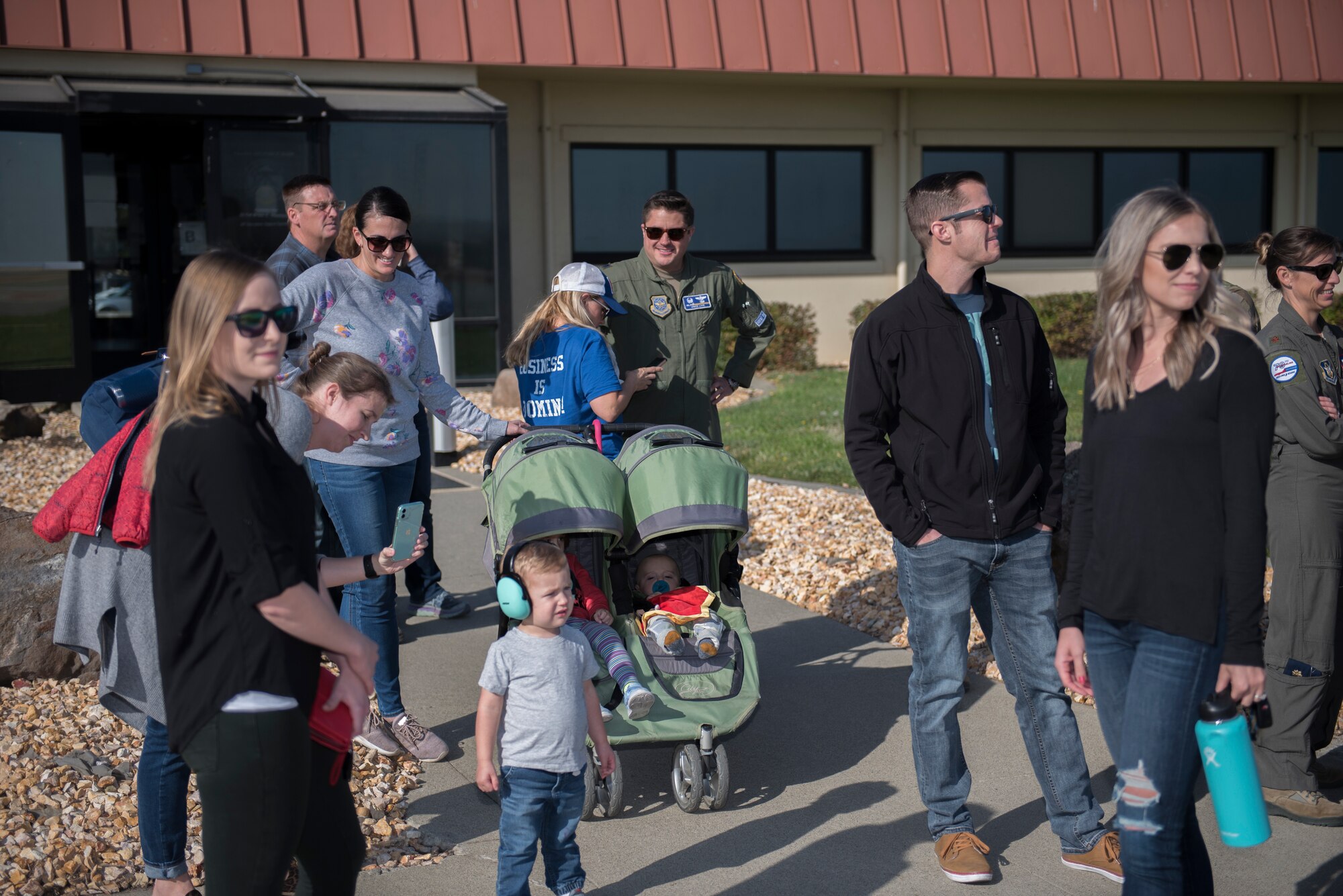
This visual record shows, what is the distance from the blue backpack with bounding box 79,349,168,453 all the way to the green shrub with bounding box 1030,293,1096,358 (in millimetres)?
15075

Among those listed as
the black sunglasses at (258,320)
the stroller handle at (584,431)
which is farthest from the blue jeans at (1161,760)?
the stroller handle at (584,431)

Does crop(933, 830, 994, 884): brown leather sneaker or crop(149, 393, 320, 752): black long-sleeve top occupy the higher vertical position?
crop(149, 393, 320, 752): black long-sleeve top

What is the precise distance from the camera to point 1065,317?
57.8 ft

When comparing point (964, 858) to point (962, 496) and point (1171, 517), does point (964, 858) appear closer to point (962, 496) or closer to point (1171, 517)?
point (962, 496)

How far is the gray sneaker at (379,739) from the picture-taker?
487 cm

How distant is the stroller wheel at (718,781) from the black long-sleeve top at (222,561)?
7.00ft

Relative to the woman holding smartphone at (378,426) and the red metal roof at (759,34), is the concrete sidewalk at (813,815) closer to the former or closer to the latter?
the woman holding smartphone at (378,426)

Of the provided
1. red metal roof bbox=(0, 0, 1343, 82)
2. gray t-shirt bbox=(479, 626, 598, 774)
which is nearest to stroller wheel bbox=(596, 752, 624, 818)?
gray t-shirt bbox=(479, 626, 598, 774)

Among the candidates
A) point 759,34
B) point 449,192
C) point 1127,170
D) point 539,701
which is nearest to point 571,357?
point 539,701

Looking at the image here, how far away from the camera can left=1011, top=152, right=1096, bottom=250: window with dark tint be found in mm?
18625

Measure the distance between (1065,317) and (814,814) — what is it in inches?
568

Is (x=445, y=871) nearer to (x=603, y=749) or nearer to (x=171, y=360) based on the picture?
(x=603, y=749)

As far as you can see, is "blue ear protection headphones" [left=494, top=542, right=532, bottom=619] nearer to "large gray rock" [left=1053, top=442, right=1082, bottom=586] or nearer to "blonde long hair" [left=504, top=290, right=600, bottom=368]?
"blonde long hair" [left=504, top=290, right=600, bottom=368]

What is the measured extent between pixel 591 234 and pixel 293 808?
14618 mm
